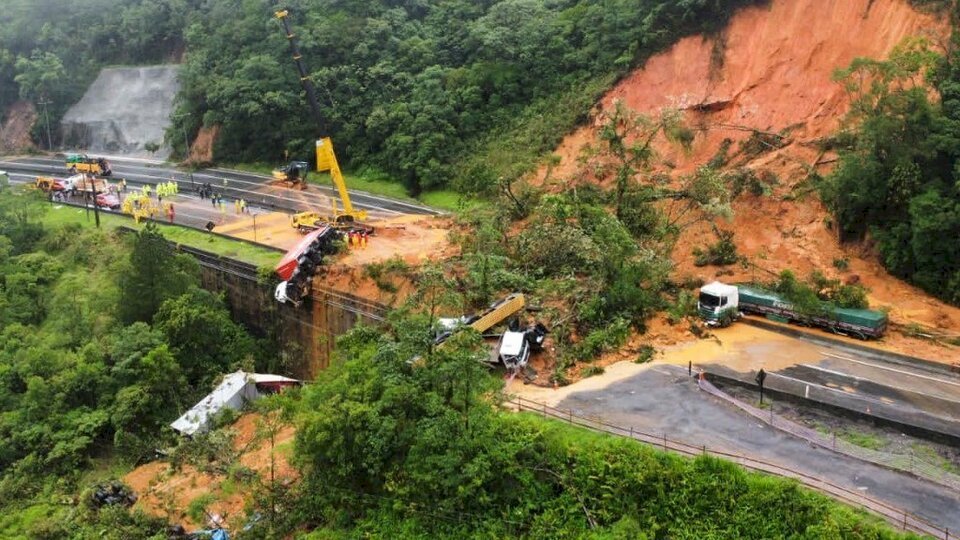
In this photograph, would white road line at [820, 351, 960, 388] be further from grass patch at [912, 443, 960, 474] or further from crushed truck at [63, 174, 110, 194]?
crushed truck at [63, 174, 110, 194]

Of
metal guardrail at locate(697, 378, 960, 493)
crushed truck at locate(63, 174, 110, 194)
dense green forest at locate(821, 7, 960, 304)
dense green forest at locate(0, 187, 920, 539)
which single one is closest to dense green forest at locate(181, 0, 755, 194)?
crushed truck at locate(63, 174, 110, 194)

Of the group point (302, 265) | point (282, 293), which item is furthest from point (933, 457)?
point (302, 265)

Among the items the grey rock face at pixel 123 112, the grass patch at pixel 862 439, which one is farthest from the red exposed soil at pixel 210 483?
the grey rock face at pixel 123 112

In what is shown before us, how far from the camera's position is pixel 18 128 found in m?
75.2

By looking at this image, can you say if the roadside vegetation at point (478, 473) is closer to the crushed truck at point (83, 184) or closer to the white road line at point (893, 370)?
the white road line at point (893, 370)

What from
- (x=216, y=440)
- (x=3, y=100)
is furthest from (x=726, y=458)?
(x=3, y=100)

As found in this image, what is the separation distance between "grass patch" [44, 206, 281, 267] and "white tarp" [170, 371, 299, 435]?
24.0 feet

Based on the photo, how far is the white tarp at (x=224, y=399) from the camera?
93.8 feet

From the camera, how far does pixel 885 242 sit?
3083 centimetres

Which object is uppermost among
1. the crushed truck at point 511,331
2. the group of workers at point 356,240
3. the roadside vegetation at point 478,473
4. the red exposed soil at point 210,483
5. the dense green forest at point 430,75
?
the dense green forest at point 430,75

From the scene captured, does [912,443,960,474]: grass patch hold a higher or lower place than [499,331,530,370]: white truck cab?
lower

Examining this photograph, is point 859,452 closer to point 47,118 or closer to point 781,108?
point 781,108

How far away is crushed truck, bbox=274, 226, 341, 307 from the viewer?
110ft

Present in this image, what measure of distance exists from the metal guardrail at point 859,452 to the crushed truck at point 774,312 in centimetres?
650
